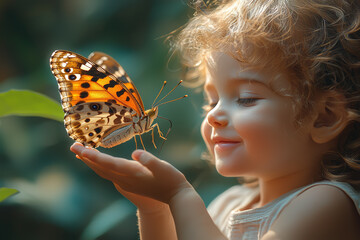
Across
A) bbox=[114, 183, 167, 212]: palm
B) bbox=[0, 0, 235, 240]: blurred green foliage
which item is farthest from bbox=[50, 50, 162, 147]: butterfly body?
bbox=[0, 0, 235, 240]: blurred green foliage

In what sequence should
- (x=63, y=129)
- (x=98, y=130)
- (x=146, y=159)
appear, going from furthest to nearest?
(x=63, y=129), (x=98, y=130), (x=146, y=159)

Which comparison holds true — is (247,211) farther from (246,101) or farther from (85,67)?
(85,67)

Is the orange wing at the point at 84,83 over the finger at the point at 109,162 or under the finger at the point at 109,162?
over

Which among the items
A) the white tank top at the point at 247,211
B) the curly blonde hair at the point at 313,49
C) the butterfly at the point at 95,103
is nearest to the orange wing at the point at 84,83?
the butterfly at the point at 95,103

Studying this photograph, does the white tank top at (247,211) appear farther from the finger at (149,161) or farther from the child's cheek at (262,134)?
the finger at (149,161)

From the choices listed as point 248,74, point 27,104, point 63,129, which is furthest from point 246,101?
point 63,129

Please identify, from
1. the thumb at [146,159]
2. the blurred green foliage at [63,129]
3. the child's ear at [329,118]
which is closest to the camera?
the thumb at [146,159]

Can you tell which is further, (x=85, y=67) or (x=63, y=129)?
(x=63, y=129)
